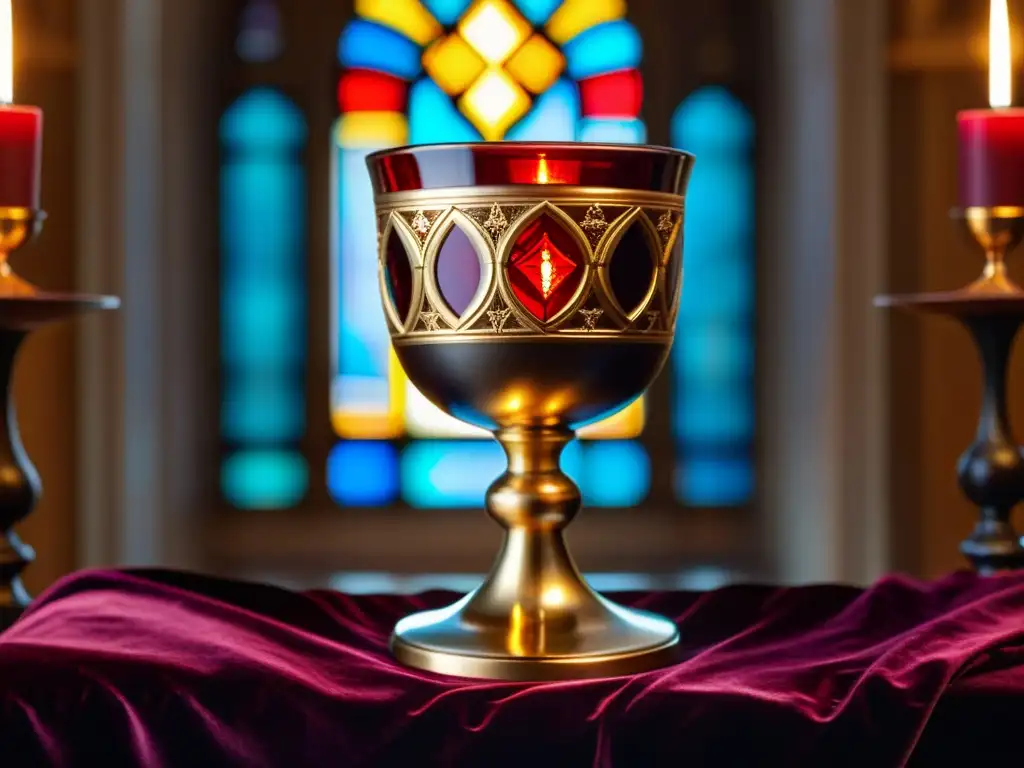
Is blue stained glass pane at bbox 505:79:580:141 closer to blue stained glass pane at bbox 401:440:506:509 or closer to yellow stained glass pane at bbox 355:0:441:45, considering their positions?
yellow stained glass pane at bbox 355:0:441:45

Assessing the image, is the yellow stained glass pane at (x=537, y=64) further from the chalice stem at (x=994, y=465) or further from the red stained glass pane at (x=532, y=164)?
the red stained glass pane at (x=532, y=164)

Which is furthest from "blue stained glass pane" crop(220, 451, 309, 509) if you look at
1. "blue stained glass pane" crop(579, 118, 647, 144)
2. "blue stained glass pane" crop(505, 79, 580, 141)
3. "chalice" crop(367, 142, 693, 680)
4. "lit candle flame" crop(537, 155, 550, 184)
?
"lit candle flame" crop(537, 155, 550, 184)

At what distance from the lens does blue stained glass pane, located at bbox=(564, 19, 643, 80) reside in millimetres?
3350

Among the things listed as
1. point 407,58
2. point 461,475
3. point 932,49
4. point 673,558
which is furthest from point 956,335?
point 407,58

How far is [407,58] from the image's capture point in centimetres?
338

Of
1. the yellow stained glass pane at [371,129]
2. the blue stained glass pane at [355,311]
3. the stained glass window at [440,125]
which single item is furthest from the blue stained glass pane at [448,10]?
the blue stained glass pane at [355,311]

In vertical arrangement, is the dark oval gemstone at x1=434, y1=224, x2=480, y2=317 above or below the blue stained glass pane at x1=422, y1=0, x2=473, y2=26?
below

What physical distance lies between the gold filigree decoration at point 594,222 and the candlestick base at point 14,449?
1.40 ft

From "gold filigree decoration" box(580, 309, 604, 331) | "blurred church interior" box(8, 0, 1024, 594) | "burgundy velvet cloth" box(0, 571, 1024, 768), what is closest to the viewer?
"burgundy velvet cloth" box(0, 571, 1024, 768)

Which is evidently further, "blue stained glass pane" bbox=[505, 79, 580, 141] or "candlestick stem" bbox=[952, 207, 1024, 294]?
"blue stained glass pane" bbox=[505, 79, 580, 141]

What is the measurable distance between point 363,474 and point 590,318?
8.30 ft

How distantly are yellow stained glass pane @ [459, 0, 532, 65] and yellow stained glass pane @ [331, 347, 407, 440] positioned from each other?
2.60ft

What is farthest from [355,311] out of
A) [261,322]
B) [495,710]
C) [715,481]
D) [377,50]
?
[495,710]

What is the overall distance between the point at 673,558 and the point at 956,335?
2.82 ft
